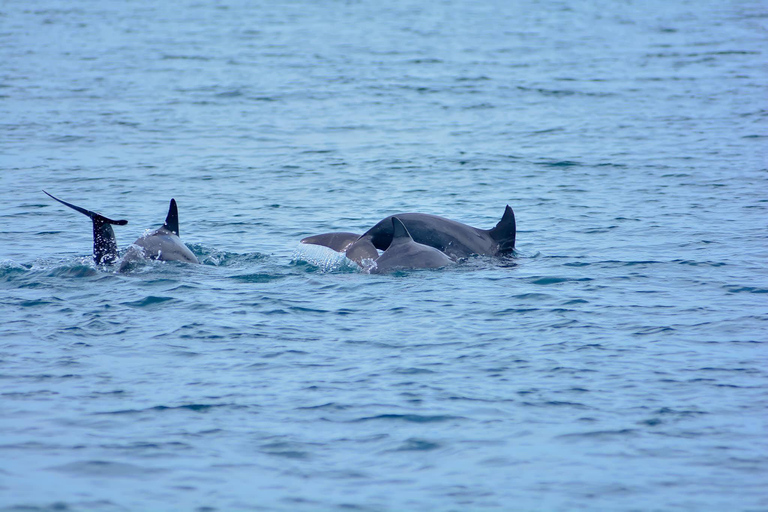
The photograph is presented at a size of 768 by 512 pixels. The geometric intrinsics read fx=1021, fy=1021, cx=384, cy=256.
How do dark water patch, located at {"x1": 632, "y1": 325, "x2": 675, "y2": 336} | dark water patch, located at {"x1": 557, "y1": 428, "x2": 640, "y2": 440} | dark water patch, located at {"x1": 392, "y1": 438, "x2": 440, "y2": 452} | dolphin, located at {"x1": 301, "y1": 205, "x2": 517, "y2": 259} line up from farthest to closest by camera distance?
dolphin, located at {"x1": 301, "y1": 205, "x2": 517, "y2": 259}, dark water patch, located at {"x1": 632, "y1": 325, "x2": 675, "y2": 336}, dark water patch, located at {"x1": 557, "y1": 428, "x2": 640, "y2": 440}, dark water patch, located at {"x1": 392, "y1": 438, "x2": 440, "y2": 452}

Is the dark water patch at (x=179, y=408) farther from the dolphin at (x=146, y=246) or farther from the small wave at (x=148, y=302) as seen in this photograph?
the dolphin at (x=146, y=246)

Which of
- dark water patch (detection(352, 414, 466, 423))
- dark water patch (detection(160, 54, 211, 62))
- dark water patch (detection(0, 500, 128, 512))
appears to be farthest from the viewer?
dark water patch (detection(160, 54, 211, 62))

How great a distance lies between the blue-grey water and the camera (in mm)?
8641

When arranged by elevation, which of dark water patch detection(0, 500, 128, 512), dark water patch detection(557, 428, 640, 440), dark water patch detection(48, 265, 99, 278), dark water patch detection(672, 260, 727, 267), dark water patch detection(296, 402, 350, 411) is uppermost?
dark water patch detection(48, 265, 99, 278)

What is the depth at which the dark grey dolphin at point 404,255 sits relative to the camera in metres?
14.5

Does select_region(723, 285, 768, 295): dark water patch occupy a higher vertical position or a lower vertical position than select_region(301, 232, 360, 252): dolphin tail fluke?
lower

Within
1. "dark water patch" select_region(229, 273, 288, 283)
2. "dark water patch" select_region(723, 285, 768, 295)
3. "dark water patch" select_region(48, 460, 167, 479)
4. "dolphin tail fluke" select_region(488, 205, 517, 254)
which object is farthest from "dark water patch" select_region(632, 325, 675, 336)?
"dark water patch" select_region(48, 460, 167, 479)

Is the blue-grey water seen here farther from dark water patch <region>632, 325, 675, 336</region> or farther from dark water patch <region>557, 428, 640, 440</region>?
dark water patch <region>632, 325, 675, 336</region>

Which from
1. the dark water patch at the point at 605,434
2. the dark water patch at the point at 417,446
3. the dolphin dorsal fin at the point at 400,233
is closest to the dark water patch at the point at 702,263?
the dolphin dorsal fin at the point at 400,233

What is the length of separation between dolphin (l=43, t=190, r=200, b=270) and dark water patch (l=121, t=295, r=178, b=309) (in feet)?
4.26

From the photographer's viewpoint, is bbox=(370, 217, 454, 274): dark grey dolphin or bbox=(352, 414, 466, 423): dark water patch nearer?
bbox=(352, 414, 466, 423): dark water patch

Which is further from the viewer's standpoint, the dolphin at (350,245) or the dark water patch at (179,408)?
the dolphin at (350,245)

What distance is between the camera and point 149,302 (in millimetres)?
13133

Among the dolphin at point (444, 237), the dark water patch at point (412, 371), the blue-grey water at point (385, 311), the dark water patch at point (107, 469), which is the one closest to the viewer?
the dark water patch at point (107, 469)
